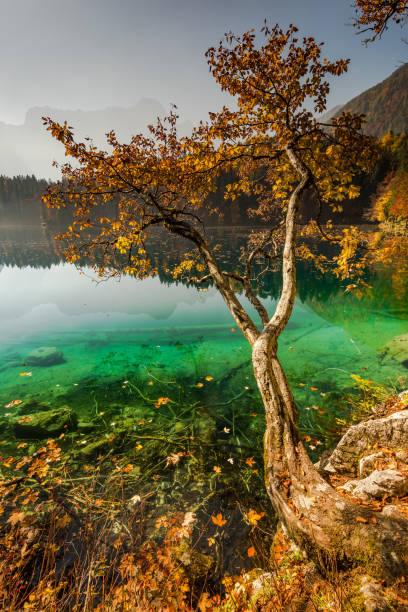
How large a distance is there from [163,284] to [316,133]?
765 inches

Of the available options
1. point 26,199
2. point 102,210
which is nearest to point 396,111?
point 102,210

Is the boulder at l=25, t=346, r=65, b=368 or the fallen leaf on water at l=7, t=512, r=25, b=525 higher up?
the boulder at l=25, t=346, r=65, b=368

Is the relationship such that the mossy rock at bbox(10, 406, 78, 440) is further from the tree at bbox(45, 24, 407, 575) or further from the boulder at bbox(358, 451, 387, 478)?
the boulder at bbox(358, 451, 387, 478)

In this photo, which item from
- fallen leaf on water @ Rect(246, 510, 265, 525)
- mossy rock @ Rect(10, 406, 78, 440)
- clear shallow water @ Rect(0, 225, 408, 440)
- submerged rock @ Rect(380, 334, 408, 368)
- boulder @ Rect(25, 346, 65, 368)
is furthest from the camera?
boulder @ Rect(25, 346, 65, 368)

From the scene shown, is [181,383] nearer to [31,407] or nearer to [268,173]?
[31,407]

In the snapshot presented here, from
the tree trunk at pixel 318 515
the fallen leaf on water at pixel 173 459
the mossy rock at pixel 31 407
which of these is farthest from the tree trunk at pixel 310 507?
the mossy rock at pixel 31 407

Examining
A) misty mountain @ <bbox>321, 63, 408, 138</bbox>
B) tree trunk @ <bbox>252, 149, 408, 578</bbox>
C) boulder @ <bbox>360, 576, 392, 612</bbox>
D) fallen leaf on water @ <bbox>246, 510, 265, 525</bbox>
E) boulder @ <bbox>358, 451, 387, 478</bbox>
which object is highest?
misty mountain @ <bbox>321, 63, 408, 138</bbox>

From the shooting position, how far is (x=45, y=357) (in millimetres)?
9891

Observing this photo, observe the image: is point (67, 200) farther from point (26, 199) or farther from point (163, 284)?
point (26, 199)

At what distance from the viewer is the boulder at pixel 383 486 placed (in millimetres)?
2650

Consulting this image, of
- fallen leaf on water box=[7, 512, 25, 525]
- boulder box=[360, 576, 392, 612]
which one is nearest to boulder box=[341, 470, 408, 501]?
boulder box=[360, 576, 392, 612]

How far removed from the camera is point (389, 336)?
10078 millimetres

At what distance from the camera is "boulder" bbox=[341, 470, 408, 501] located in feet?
8.70

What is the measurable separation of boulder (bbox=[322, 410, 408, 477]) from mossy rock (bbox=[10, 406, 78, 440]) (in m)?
5.79
